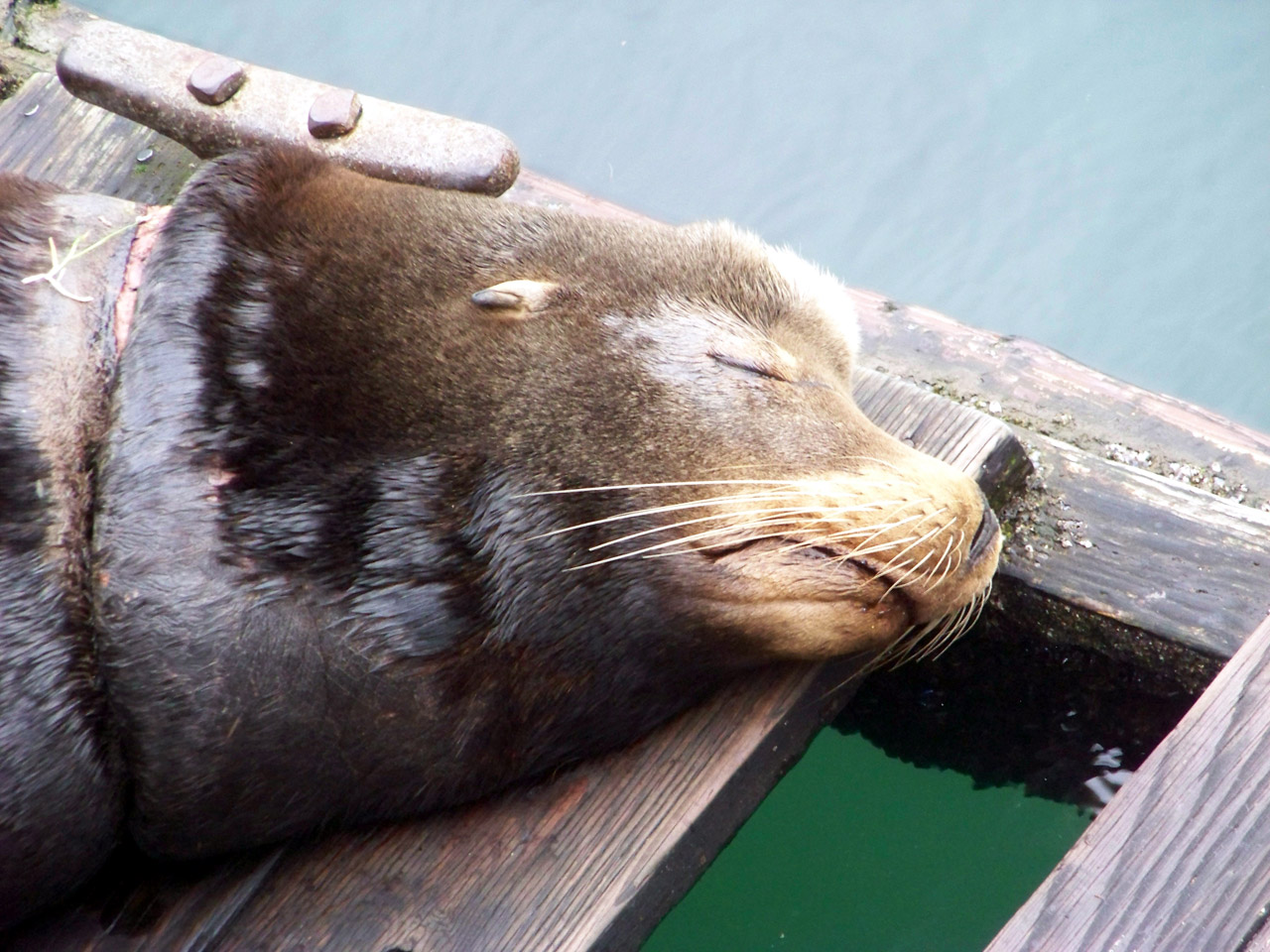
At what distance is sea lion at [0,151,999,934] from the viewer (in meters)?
1.90

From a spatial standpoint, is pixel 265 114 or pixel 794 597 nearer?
pixel 794 597

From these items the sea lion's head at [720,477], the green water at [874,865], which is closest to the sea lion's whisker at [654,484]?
the sea lion's head at [720,477]

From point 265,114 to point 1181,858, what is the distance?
261 centimetres

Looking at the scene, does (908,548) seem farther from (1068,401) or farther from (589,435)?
(1068,401)

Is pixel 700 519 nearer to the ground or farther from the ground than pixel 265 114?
farther from the ground

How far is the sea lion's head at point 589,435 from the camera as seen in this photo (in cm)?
199

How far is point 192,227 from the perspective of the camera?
2.12 metres

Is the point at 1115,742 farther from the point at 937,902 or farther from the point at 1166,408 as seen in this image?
the point at 1166,408

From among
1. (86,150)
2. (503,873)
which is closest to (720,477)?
(503,873)

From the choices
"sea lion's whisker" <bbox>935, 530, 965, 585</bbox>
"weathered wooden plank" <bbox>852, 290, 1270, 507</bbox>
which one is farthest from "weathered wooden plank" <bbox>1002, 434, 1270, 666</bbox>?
"sea lion's whisker" <bbox>935, 530, 965, 585</bbox>

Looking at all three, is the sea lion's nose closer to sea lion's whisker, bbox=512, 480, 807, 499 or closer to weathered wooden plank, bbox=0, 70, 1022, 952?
sea lion's whisker, bbox=512, 480, 807, 499

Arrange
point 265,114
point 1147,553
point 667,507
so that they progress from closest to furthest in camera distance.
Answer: point 667,507 → point 1147,553 → point 265,114

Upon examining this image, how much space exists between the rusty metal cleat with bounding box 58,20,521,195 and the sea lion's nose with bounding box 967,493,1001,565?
4.94ft

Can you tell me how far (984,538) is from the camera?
6.90ft
